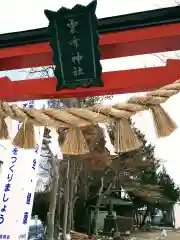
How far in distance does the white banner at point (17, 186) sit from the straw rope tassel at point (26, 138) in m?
2.61

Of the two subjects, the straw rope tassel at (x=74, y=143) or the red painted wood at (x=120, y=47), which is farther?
the red painted wood at (x=120, y=47)

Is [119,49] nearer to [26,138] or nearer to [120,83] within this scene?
[120,83]

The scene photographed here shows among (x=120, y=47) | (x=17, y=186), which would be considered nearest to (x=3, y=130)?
(x=120, y=47)

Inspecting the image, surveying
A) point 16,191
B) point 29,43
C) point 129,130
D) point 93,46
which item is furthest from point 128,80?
point 16,191

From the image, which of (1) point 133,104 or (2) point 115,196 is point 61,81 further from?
(2) point 115,196

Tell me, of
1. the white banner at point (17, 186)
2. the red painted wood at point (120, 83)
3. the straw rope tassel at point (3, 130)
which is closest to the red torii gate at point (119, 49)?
the red painted wood at point (120, 83)

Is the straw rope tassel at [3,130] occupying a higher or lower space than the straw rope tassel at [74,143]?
higher

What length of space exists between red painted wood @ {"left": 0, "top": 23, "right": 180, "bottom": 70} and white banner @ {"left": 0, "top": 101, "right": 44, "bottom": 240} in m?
1.48

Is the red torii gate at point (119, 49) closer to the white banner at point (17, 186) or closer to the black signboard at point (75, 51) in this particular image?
the black signboard at point (75, 51)

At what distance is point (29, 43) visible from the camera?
68.0 inches

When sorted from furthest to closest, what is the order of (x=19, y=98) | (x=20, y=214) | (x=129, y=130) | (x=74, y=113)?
(x=20, y=214)
(x=19, y=98)
(x=129, y=130)
(x=74, y=113)

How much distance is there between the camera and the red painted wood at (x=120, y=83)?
5.15ft

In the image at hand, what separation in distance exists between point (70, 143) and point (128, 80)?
1.00 metres

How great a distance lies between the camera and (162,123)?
28.0 inches
